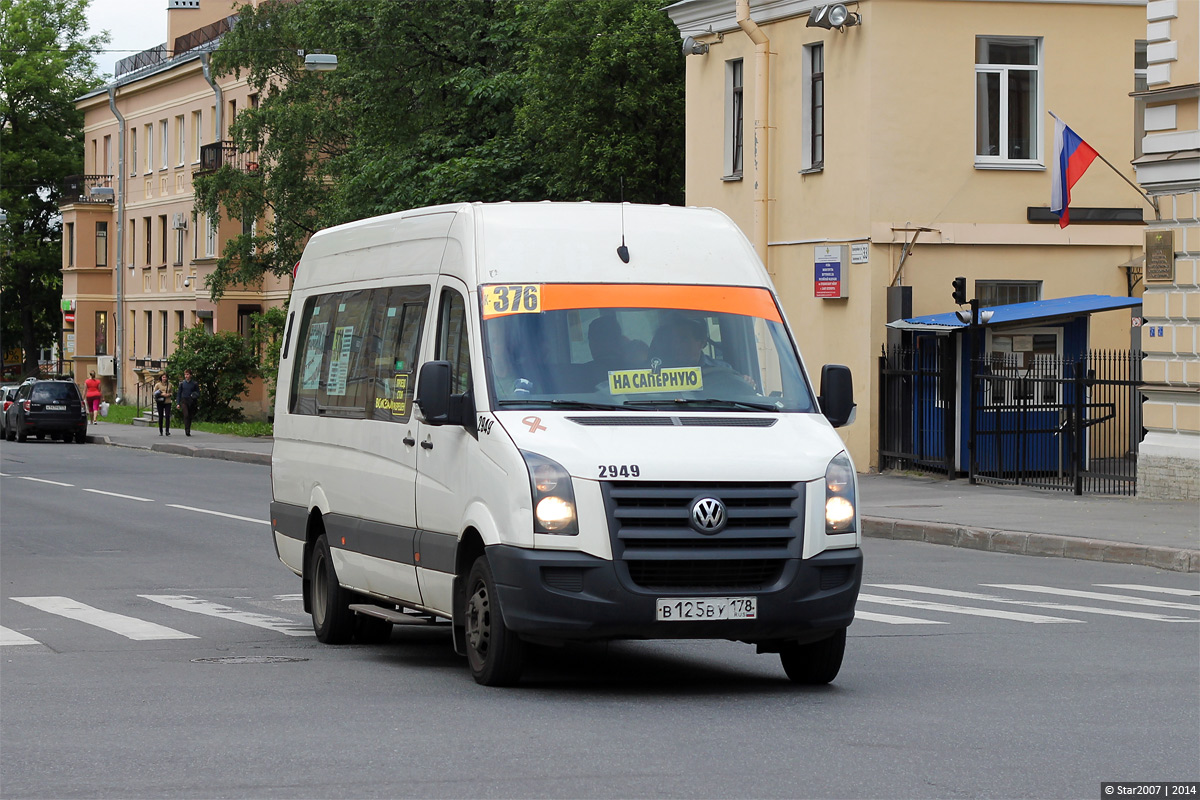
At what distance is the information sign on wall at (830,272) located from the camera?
2856 centimetres

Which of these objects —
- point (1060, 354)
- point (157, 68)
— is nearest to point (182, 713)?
point (1060, 354)

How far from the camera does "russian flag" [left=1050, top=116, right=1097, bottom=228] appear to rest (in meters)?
24.9

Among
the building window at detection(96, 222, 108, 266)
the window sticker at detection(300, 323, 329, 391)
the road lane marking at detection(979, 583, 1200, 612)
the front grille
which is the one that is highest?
the building window at detection(96, 222, 108, 266)

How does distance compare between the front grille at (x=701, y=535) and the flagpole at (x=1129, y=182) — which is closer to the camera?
the front grille at (x=701, y=535)

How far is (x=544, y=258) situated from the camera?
9.71m

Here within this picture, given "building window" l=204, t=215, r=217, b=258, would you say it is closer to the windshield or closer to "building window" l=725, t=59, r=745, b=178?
"building window" l=725, t=59, r=745, b=178

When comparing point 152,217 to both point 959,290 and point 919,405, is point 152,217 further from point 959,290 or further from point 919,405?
point 959,290

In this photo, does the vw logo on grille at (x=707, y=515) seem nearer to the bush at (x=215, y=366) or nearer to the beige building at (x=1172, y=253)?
the beige building at (x=1172, y=253)

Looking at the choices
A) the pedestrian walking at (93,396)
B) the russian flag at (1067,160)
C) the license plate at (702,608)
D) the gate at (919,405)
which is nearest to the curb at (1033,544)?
the gate at (919,405)

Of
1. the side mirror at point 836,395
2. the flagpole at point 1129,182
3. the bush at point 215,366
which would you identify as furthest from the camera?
the bush at point 215,366

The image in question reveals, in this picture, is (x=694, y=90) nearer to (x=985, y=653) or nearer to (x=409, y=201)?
(x=409, y=201)

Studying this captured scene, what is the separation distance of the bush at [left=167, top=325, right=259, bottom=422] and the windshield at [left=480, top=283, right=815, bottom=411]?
A: 145ft

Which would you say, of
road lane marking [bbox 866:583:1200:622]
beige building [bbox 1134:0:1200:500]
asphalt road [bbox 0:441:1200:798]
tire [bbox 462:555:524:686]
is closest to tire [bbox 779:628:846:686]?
asphalt road [bbox 0:441:1200:798]

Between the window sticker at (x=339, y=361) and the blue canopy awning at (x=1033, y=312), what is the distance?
14593 millimetres
